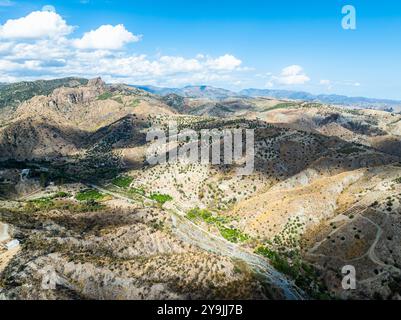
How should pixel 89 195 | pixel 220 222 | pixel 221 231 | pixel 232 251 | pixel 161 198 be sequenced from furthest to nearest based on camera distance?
pixel 89 195, pixel 161 198, pixel 220 222, pixel 221 231, pixel 232 251

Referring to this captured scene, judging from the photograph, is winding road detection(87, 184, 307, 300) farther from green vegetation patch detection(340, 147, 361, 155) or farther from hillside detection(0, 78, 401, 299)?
green vegetation patch detection(340, 147, 361, 155)

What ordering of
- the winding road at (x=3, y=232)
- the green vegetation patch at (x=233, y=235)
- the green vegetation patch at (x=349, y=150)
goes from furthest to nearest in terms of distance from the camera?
the green vegetation patch at (x=349, y=150) < the green vegetation patch at (x=233, y=235) < the winding road at (x=3, y=232)

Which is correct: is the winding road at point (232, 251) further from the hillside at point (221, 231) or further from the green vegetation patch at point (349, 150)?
the green vegetation patch at point (349, 150)

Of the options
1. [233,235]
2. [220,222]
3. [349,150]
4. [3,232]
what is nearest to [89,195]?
[220,222]

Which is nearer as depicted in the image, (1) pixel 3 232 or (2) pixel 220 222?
(1) pixel 3 232

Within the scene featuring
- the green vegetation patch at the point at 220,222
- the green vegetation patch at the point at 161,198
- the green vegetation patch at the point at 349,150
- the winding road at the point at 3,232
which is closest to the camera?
the winding road at the point at 3,232

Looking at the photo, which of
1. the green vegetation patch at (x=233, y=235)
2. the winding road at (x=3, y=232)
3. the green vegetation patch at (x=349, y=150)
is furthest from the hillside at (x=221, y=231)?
the green vegetation patch at (x=349, y=150)

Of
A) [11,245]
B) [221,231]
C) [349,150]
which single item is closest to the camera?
[11,245]

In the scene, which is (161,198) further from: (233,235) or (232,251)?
(232,251)

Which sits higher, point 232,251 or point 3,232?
point 3,232
